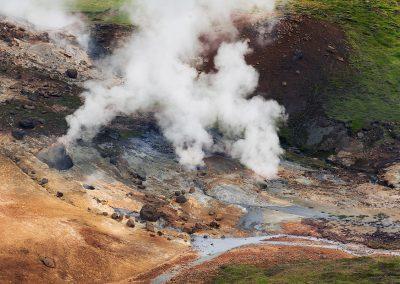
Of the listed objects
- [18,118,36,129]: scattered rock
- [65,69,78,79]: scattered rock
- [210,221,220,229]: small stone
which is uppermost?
[65,69,78,79]: scattered rock

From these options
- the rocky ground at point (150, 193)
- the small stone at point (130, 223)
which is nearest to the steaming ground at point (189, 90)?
the rocky ground at point (150, 193)

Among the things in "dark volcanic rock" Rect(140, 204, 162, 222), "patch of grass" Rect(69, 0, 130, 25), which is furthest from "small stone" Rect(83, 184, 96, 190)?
"patch of grass" Rect(69, 0, 130, 25)

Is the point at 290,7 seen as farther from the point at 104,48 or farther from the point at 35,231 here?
the point at 35,231

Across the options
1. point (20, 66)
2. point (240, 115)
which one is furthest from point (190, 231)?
point (20, 66)

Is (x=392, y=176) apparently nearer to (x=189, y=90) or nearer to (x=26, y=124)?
(x=189, y=90)

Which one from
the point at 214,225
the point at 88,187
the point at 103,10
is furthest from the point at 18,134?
the point at 103,10

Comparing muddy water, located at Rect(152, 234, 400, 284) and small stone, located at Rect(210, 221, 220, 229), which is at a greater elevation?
small stone, located at Rect(210, 221, 220, 229)

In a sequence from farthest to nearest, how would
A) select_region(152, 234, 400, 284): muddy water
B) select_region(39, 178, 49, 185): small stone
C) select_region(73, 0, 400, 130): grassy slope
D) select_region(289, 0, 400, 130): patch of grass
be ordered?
select_region(73, 0, 400, 130): grassy slope → select_region(289, 0, 400, 130): patch of grass → select_region(39, 178, 49, 185): small stone → select_region(152, 234, 400, 284): muddy water

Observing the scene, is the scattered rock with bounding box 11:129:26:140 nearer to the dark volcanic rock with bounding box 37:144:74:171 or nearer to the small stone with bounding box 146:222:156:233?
the dark volcanic rock with bounding box 37:144:74:171
